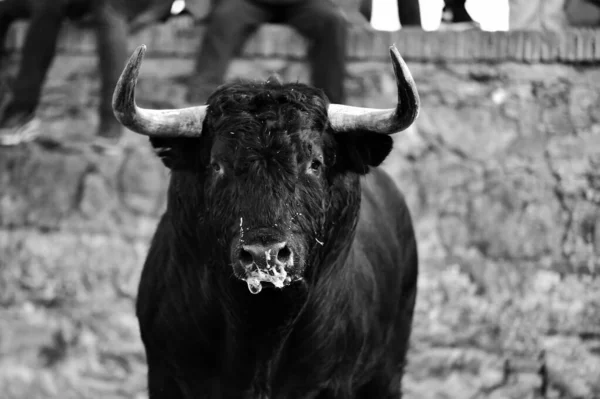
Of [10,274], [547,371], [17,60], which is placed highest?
[17,60]

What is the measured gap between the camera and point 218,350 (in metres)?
3.98

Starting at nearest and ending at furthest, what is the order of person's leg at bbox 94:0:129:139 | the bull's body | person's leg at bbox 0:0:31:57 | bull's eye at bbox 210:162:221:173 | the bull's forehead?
1. the bull's forehead
2. bull's eye at bbox 210:162:221:173
3. the bull's body
4. person's leg at bbox 94:0:129:139
5. person's leg at bbox 0:0:31:57

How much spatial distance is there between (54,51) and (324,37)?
1.52 m

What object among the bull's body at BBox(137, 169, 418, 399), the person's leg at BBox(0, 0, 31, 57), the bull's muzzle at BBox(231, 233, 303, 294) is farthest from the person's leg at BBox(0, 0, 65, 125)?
the bull's muzzle at BBox(231, 233, 303, 294)

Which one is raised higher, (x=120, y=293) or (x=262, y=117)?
(x=262, y=117)

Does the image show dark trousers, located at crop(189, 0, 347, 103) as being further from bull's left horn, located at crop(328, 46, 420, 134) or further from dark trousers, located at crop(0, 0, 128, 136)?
bull's left horn, located at crop(328, 46, 420, 134)

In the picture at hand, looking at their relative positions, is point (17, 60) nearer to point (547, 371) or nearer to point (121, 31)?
point (121, 31)

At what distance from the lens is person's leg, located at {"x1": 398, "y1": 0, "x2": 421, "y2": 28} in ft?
22.1

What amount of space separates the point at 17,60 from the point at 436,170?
2.51m

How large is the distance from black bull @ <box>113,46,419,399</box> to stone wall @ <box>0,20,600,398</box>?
6.75 ft

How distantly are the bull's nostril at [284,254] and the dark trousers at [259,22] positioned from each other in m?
2.90

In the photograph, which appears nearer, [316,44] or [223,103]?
[223,103]

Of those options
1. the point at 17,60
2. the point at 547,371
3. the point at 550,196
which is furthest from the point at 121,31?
the point at 547,371

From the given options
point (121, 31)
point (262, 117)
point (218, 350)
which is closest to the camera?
point (262, 117)
